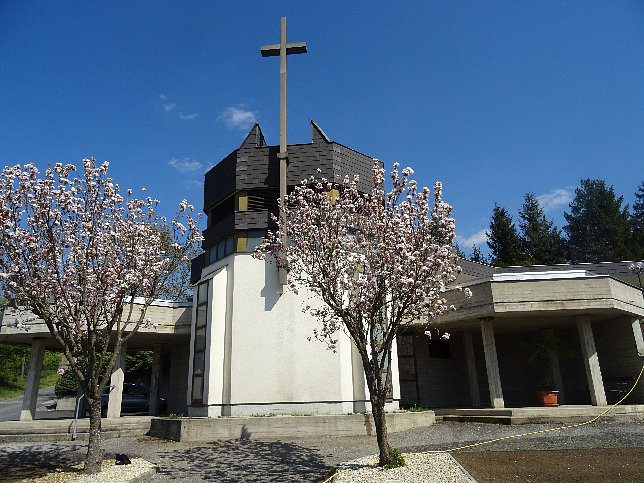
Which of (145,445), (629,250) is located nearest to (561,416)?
(145,445)

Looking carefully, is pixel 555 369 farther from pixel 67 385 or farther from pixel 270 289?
pixel 67 385

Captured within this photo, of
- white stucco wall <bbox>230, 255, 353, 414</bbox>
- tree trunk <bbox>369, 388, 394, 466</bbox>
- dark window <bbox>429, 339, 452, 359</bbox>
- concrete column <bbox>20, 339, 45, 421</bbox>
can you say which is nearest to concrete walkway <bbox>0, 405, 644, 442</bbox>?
white stucco wall <bbox>230, 255, 353, 414</bbox>

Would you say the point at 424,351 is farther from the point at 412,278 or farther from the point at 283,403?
the point at 412,278

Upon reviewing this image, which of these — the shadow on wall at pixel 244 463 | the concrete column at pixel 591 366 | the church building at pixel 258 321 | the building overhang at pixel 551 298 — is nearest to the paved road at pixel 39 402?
the church building at pixel 258 321

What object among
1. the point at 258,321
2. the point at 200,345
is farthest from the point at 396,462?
the point at 200,345

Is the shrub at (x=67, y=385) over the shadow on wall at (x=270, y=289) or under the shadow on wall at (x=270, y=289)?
under

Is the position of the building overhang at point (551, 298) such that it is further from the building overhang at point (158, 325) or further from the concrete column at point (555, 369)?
the building overhang at point (158, 325)

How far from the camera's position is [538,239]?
46812 mm

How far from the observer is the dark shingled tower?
18703mm

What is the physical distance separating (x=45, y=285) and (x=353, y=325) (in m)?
7.24

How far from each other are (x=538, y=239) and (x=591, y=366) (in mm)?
32337

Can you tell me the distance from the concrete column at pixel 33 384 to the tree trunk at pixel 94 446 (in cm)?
1100

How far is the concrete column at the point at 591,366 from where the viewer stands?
16.8 metres

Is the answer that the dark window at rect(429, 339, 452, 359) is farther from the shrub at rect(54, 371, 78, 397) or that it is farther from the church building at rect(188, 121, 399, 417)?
the shrub at rect(54, 371, 78, 397)
